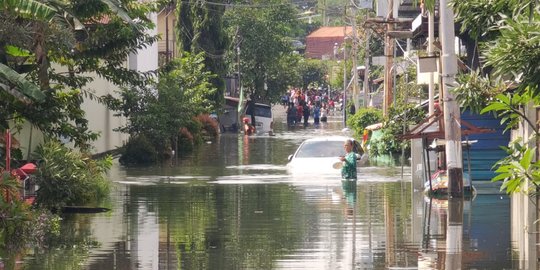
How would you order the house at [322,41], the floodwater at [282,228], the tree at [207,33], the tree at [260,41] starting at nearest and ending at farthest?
the floodwater at [282,228], the tree at [207,33], the tree at [260,41], the house at [322,41]

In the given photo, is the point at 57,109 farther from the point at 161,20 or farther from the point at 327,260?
the point at 161,20

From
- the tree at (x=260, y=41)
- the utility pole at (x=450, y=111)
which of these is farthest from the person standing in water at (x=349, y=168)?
the tree at (x=260, y=41)

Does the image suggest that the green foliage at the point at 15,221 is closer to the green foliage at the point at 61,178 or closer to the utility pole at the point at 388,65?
the green foliage at the point at 61,178

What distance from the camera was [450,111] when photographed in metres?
23.4

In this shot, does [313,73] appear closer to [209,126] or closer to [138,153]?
[209,126]

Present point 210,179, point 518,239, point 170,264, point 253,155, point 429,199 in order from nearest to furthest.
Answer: point 170,264 < point 518,239 < point 429,199 < point 210,179 < point 253,155

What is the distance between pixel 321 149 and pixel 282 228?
15461 millimetres

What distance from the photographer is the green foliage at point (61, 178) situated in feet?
70.2

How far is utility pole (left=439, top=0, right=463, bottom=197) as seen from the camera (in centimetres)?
2286

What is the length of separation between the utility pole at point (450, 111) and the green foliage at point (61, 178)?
6559 mm

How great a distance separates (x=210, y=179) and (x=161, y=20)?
43.1 m

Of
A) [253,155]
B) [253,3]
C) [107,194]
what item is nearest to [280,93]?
[253,3]

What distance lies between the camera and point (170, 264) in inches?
591

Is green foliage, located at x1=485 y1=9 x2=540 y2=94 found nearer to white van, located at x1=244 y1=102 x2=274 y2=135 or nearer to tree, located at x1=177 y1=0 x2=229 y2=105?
tree, located at x1=177 y1=0 x2=229 y2=105
